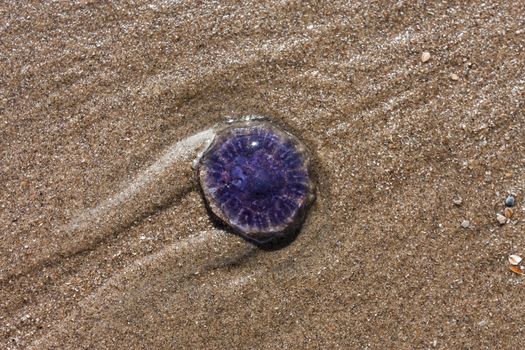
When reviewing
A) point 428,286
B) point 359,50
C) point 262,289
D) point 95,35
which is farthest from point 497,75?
point 95,35

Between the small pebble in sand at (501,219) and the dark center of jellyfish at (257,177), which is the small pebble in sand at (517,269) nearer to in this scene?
the small pebble in sand at (501,219)

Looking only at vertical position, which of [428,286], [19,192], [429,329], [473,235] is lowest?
[429,329]

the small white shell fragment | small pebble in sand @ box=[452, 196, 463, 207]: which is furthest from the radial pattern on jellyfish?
the small white shell fragment

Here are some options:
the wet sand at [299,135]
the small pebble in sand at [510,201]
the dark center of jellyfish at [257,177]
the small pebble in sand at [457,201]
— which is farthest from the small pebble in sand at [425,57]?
the dark center of jellyfish at [257,177]

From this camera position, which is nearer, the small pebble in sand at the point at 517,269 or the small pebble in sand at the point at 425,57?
the small pebble in sand at the point at 517,269

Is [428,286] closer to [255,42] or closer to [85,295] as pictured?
[255,42]

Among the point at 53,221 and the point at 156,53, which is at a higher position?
the point at 156,53
